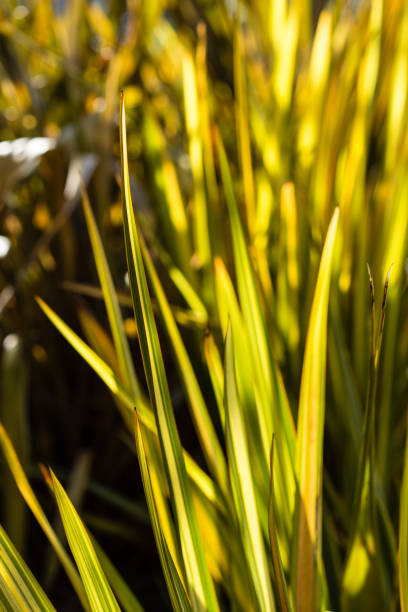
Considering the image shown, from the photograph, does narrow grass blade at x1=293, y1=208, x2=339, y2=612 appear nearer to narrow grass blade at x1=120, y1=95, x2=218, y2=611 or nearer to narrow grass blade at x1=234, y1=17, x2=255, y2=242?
narrow grass blade at x1=120, y1=95, x2=218, y2=611

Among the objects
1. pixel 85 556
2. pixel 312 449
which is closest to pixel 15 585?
pixel 85 556

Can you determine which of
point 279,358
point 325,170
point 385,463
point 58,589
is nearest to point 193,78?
point 325,170

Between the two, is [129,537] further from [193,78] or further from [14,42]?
[14,42]

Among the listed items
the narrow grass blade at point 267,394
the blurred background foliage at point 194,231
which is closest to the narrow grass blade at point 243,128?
the blurred background foliage at point 194,231

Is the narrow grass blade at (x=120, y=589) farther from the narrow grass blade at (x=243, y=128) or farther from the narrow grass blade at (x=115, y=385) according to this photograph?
the narrow grass blade at (x=243, y=128)

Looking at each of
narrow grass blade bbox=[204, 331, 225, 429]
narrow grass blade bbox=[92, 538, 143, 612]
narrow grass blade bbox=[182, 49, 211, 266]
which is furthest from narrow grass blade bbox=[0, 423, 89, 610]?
narrow grass blade bbox=[182, 49, 211, 266]
